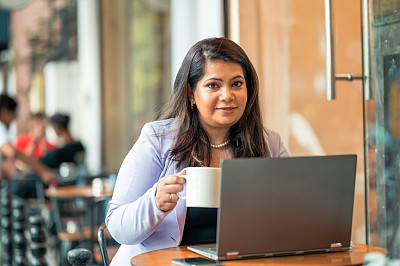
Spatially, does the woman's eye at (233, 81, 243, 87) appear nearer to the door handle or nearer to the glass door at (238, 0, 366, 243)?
the door handle

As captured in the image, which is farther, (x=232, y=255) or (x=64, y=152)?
(x=64, y=152)

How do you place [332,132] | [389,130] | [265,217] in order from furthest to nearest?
[332,132], [389,130], [265,217]

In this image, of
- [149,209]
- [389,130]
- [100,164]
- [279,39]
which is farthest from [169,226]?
[100,164]

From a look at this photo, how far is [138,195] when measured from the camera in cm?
204

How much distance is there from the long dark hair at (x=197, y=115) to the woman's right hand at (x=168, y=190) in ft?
0.96

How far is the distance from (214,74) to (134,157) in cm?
38

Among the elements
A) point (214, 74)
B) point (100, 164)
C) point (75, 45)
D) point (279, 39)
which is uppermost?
point (75, 45)

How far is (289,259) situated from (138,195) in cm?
58

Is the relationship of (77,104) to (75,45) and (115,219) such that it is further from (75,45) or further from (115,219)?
(115,219)

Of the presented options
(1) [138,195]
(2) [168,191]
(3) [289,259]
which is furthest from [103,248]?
(3) [289,259]

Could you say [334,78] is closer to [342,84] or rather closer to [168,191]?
[342,84]

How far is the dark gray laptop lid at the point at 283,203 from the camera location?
60.3 inches

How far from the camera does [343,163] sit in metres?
1.65

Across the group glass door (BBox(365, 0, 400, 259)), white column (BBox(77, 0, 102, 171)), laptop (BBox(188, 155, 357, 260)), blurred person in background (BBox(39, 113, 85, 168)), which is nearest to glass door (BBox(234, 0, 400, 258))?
glass door (BBox(365, 0, 400, 259))
